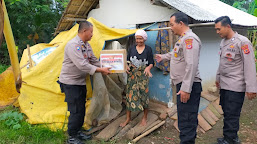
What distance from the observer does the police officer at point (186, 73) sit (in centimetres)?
219

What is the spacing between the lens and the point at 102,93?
12.3 feet

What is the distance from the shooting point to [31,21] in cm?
800

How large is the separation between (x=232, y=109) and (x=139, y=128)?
162 centimetres

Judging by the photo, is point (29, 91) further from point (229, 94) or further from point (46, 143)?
point (229, 94)

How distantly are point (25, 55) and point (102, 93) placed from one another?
2.53 meters

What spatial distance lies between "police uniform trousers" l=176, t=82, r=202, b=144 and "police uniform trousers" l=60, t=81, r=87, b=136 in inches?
60.2

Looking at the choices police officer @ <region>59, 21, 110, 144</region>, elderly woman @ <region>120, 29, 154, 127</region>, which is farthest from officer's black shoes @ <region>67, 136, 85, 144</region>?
elderly woman @ <region>120, 29, 154, 127</region>

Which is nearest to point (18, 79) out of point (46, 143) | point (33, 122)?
point (46, 143)

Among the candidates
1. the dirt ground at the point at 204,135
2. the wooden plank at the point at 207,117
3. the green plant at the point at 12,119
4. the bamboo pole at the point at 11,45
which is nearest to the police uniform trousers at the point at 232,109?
the dirt ground at the point at 204,135

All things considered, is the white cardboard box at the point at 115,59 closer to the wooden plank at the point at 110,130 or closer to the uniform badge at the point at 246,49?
the wooden plank at the point at 110,130

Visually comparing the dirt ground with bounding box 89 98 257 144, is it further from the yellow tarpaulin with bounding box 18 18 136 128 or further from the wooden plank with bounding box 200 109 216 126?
the yellow tarpaulin with bounding box 18 18 136 128

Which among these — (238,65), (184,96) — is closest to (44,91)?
(184,96)

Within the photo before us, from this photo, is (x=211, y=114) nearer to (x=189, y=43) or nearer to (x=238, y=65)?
(x=238, y=65)

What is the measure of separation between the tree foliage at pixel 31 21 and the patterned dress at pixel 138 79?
5.83 meters
